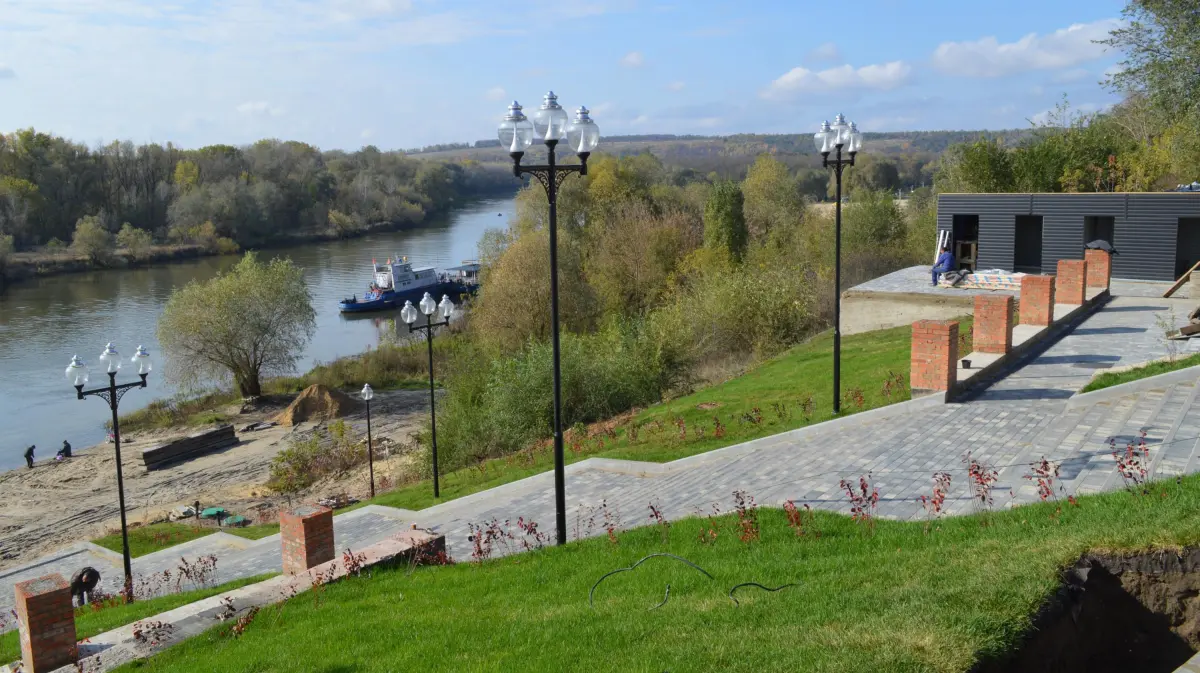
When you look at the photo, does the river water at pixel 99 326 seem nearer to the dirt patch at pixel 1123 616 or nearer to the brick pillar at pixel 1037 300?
the dirt patch at pixel 1123 616

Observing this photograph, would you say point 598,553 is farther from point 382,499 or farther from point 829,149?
point 382,499

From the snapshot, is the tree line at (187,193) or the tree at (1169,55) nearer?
the tree at (1169,55)

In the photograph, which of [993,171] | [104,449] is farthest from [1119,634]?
[104,449]

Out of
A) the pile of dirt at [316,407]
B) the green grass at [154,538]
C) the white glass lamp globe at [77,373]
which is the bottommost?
the pile of dirt at [316,407]

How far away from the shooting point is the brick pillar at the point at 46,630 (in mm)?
6723

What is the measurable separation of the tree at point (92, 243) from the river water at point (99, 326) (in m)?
1.70

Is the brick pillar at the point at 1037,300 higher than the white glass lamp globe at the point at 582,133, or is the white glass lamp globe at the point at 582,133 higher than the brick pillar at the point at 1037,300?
the white glass lamp globe at the point at 582,133

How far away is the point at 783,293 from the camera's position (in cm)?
2525

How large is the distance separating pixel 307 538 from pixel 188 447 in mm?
23255

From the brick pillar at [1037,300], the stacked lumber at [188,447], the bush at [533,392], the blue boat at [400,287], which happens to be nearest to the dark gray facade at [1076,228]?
the brick pillar at [1037,300]

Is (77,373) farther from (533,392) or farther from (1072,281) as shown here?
(1072,281)

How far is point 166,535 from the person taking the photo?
663 inches

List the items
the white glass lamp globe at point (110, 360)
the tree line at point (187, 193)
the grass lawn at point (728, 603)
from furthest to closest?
the tree line at point (187, 193)
the white glass lamp globe at point (110, 360)
the grass lawn at point (728, 603)

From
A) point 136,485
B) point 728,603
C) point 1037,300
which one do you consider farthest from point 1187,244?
point 136,485
